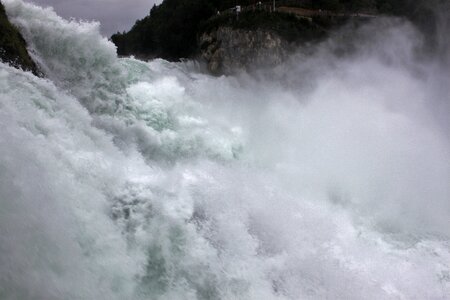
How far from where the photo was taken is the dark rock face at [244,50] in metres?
28.0

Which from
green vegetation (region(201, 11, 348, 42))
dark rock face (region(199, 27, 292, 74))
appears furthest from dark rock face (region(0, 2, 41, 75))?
green vegetation (region(201, 11, 348, 42))

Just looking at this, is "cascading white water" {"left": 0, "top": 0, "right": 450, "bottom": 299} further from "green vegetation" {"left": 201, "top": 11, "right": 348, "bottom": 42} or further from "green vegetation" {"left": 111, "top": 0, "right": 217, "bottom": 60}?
"green vegetation" {"left": 111, "top": 0, "right": 217, "bottom": 60}

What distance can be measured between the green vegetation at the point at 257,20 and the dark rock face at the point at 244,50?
0.51 metres

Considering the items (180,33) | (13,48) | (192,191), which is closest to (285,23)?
(180,33)

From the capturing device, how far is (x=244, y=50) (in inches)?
1127

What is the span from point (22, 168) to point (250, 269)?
4924 mm

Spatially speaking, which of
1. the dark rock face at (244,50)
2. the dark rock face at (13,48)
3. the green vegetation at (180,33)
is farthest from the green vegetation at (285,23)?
the dark rock face at (13,48)

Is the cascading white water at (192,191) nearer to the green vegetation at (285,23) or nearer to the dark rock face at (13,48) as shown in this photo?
the dark rock face at (13,48)

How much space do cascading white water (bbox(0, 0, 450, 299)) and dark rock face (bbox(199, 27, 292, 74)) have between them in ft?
25.3

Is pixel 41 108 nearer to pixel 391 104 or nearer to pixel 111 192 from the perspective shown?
pixel 111 192

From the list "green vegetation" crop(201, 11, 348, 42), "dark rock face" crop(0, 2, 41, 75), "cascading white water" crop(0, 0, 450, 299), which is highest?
"dark rock face" crop(0, 2, 41, 75)

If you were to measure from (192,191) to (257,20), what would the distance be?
67.5 ft

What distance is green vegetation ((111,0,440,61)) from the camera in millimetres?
28922

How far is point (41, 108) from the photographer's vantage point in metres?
9.62
